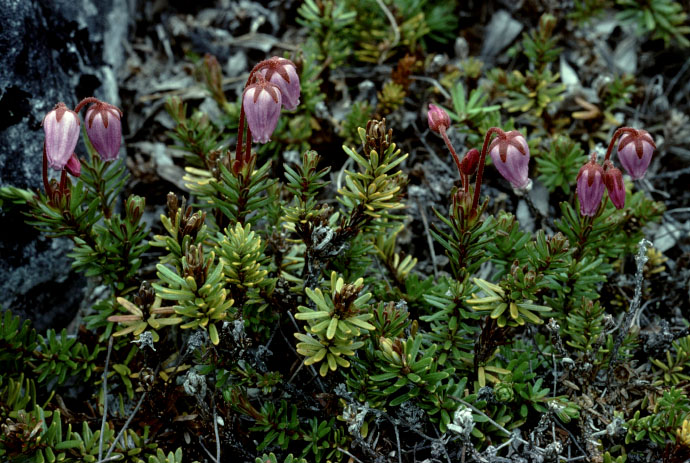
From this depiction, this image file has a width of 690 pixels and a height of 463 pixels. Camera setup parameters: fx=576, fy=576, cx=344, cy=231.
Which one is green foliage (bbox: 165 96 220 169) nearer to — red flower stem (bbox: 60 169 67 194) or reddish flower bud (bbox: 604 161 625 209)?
red flower stem (bbox: 60 169 67 194)

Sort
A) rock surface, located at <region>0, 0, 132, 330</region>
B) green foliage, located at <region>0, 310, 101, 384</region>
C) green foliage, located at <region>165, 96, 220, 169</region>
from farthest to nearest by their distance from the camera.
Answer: green foliage, located at <region>165, 96, 220, 169</region>, rock surface, located at <region>0, 0, 132, 330</region>, green foliage, located at <region>0, 310, 101, 384</region>

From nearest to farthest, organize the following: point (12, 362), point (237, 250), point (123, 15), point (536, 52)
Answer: point (237, 250) → point (12, 362) → point (536, 52) → point (123, 15)

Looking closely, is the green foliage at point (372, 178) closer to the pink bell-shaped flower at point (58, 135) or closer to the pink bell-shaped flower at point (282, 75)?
the pink bell-shaped flower at point (282, 75)

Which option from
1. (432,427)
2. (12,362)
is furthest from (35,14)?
(432,427)

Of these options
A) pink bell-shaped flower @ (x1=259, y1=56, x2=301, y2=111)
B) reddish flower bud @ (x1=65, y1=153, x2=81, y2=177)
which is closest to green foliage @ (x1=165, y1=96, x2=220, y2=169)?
reddish flower bud @ (x1=65, y1=153, x2=81, y2=177)

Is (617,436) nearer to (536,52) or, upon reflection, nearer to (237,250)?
(237,250)

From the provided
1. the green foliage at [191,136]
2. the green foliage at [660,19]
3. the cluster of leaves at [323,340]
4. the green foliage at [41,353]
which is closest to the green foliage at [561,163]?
the cluster of leaves at [323,340]
